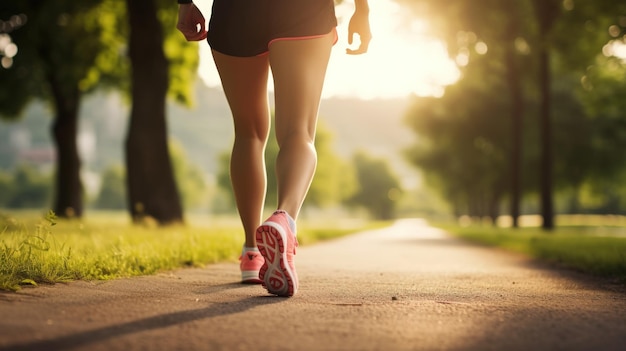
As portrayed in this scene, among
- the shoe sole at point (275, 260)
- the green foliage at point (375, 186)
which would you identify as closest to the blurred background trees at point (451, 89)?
the shoe sole at point (275, 260)

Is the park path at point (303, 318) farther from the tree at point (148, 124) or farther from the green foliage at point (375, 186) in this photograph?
the green foliage at point (375, 186)

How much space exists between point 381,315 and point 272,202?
56.8m

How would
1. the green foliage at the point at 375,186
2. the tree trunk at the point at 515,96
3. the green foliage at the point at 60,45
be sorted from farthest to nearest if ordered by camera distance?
the green foliage at the point at 375,186 < the tree trunk at the point at 515,96 < the green foliage at the point at 60,45

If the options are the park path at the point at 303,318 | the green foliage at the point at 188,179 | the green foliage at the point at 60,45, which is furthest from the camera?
the green foliage at the point at 188,179

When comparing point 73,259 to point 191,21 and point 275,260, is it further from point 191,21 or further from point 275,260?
point 191,21

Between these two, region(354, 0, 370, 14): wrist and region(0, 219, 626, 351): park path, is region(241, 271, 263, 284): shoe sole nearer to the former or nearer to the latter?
region(0, 219, 626, 351): park path

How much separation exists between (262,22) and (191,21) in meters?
0.64

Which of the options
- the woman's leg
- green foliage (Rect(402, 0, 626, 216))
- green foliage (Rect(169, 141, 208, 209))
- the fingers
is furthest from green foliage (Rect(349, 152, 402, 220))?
the fingers

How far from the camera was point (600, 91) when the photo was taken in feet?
70.8

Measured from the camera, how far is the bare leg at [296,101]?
3340 millimetres

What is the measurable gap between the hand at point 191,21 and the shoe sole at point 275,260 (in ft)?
4.88

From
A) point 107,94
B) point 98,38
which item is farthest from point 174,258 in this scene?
point 107,94

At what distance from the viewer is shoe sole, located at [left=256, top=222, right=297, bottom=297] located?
298 centimetres

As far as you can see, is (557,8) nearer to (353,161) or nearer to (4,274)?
(4,274)
